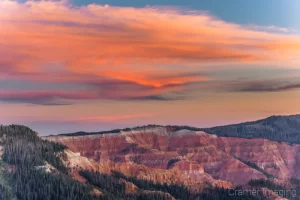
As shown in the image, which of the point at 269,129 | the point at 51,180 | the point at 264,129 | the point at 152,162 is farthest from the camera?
the point at 269,129

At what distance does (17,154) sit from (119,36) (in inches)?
101

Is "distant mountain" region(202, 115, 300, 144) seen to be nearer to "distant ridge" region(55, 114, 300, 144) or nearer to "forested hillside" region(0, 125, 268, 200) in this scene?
"distant ridge" region(55, 114, 300, 144)

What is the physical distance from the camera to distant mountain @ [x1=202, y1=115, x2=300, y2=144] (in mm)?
13203

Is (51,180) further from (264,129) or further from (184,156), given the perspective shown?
(264,129)

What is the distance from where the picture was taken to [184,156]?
46.0ft

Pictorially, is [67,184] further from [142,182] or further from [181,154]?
[181,154]

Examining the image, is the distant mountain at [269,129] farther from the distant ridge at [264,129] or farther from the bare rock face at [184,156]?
the bare rock face at [184,156]

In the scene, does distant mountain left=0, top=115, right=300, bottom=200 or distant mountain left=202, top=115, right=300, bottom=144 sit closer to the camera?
distant mountain left=0, top=115, right=300, bottom=200

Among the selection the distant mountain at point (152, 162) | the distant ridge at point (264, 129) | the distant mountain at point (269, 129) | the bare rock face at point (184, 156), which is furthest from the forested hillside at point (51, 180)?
the distant mountain at point (269, 129)

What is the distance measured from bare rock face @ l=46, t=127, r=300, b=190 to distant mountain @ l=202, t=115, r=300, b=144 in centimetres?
20

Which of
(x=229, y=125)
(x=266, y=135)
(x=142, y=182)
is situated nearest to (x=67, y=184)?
(x=142, y=182)

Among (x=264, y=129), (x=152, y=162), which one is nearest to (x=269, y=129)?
(x=264, y=129)

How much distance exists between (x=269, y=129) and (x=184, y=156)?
7.83 feet

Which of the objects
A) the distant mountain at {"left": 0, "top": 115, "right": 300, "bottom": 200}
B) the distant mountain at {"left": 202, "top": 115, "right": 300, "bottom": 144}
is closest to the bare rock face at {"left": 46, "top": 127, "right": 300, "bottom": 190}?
the distant mountain at {"left": 0, "top": 115, "right": 300, "bottom": 200}
